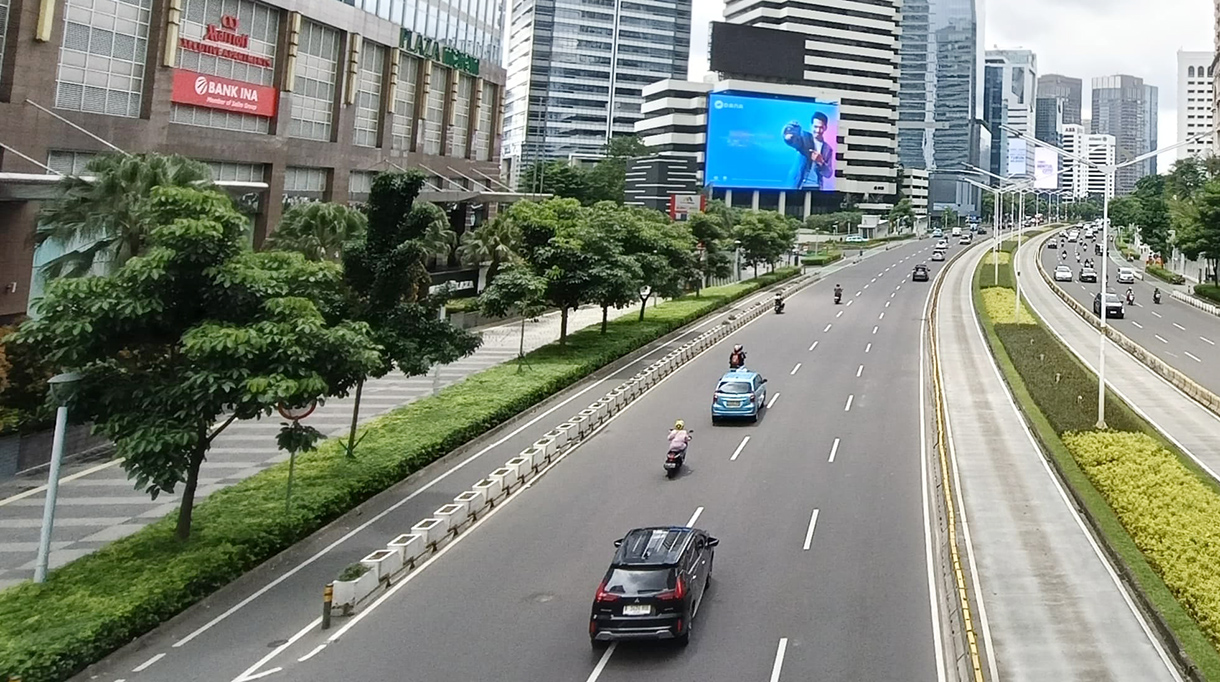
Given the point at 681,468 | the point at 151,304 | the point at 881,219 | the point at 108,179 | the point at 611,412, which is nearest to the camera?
the point at 151,304

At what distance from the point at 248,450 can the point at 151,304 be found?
476 inches

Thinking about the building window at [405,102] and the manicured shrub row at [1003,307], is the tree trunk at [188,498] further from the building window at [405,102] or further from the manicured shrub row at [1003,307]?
the manicured shrub row at [1003,307]

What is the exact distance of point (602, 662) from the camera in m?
14.4

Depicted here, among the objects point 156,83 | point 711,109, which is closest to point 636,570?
point 156,83

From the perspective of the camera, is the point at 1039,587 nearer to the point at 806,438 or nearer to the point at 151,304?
the point at 806,438

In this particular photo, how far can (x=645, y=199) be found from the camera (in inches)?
5807

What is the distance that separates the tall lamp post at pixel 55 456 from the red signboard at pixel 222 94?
87.8ft

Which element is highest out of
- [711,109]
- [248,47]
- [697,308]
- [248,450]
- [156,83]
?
[711,109]

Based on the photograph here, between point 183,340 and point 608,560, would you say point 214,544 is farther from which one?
point 608,560

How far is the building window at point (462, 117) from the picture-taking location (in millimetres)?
64938

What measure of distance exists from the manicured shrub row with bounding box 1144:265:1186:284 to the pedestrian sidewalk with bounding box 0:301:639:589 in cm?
7889

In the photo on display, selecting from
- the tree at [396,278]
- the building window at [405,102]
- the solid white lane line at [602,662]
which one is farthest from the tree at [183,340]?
the building window at [405,102]

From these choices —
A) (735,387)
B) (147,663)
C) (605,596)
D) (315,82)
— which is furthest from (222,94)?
(605,596)

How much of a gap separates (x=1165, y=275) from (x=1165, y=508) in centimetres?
8208
